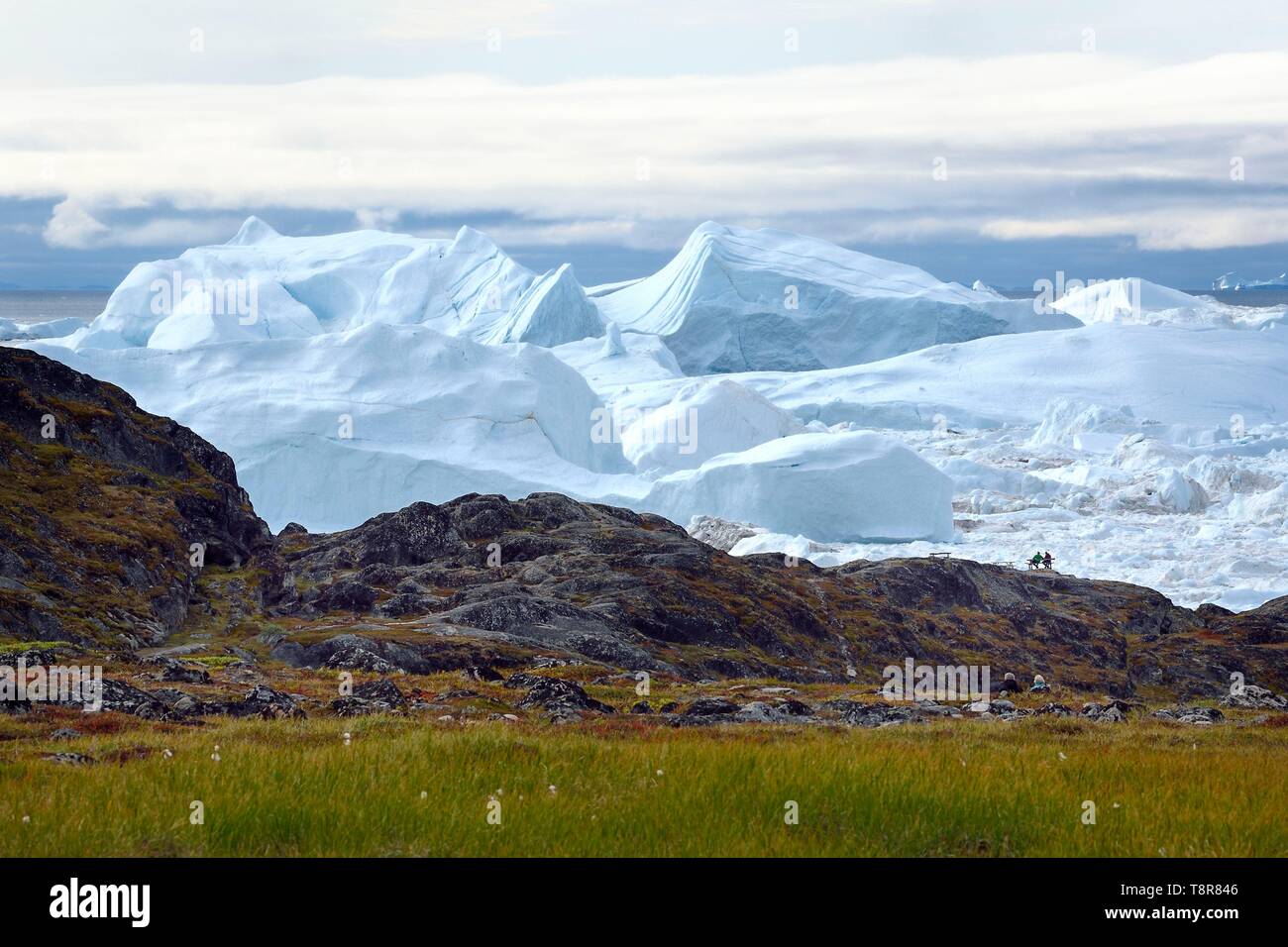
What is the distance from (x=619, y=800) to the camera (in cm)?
770

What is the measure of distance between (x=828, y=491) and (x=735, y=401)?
1931cm

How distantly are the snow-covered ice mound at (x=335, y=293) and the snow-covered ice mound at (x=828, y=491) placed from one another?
1952 inches

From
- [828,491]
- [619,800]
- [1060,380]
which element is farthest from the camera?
[1060,380]

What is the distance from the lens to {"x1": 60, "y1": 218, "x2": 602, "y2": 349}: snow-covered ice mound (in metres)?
110

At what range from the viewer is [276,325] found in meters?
112

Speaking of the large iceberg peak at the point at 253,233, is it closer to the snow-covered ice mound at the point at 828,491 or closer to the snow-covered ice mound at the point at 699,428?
the snow-covered ice mound at the point at 699,428

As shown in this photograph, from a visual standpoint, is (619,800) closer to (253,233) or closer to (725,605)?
(725,605)

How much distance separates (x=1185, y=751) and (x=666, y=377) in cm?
11082

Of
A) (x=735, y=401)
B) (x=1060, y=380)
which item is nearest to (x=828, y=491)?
(x=735, y=401)

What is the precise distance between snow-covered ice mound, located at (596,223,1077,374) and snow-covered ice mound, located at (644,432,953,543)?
69166 mm

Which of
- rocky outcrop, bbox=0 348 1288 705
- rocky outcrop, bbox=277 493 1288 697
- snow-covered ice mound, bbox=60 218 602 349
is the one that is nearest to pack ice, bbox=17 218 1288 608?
snow-covered ice mound, bbox=60 218 602 349
